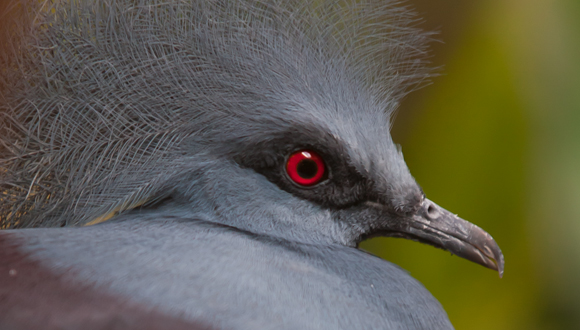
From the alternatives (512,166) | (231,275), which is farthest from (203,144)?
(512,166)

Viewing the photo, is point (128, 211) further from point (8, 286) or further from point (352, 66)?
point (352, 66)

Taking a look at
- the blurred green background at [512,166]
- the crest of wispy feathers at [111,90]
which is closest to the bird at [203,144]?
the crest of wispy feathers at [111,90]

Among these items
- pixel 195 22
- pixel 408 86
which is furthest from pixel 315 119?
pixel 408 86

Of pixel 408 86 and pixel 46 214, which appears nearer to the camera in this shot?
pixel 46 214

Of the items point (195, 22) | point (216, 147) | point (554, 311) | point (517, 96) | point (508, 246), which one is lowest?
point (554, 311)

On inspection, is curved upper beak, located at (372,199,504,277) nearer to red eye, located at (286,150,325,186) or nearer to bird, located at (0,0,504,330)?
bird, located at (0,0,504,330)

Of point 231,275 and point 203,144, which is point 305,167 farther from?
point 231,275
